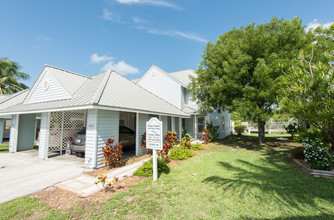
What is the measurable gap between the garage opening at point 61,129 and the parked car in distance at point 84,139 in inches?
48.0

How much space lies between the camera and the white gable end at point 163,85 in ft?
53.7

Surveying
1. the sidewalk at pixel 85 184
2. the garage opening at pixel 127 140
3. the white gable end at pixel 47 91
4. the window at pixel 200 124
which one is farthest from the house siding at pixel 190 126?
the white gable end at pixel 47 91

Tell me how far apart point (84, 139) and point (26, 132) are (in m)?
6.63

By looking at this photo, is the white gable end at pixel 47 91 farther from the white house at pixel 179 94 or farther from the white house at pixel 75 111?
the white house at pixel 179 94

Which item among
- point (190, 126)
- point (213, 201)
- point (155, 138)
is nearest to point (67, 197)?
point (155, 138)

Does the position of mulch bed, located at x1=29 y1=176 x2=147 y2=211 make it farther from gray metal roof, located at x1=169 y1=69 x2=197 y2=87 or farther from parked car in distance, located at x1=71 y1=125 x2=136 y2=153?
gray metal roof, located at x1=169 y1=69 x2=197 y2=87

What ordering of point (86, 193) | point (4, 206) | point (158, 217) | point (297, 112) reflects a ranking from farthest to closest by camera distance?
point (297, 112), point (86, 193), point (4, 206), point (158, 217)

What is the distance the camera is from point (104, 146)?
22.4 ft

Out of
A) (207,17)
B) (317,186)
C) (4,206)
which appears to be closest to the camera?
(4,206)

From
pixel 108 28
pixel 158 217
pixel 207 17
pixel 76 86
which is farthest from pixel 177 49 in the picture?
pixel 158 217

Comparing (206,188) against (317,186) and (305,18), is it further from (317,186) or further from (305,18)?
(305,18)

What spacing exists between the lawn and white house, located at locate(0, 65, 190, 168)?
308cm

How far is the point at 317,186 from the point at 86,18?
1608cm

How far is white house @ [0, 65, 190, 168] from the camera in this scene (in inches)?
260
